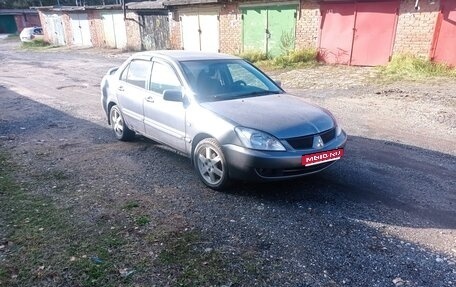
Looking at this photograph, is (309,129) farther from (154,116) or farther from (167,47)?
(167,47)

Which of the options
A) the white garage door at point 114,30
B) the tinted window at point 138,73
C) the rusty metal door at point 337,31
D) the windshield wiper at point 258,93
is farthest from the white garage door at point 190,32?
the windshield wiper at point 258,93

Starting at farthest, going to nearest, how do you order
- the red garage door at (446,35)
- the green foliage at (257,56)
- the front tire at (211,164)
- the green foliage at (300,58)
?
the green foliage at (257,56), the green foliage at (300,58), the red garage door at (446,35), the front tire at (211,164)

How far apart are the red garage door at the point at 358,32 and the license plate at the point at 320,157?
1079cm

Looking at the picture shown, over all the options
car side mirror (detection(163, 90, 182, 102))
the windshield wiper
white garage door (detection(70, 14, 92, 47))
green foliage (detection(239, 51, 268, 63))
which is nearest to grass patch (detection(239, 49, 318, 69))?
green foliage (detection(239, 51, 268, 63))

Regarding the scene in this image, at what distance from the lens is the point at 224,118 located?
4.02 m

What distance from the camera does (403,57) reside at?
41.5ft

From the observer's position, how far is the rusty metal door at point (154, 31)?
22.6m

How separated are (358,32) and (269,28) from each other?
4249 millimetres

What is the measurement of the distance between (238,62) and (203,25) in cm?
1558

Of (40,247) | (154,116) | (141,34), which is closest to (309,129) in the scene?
(154,116)

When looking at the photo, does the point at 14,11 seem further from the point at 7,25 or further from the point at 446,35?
the point at 446,35

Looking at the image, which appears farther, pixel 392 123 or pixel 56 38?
pixel 56 38

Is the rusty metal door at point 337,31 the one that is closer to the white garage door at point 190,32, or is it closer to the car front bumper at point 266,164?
the white garage door at point 190,32

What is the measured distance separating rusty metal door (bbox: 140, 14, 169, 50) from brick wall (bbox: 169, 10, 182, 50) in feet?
1.53
